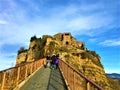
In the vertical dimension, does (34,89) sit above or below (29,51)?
below

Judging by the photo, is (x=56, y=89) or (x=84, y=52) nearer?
(x=56, y=89)

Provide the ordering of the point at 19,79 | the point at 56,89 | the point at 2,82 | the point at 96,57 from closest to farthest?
the point at 2,82
the point at 56,89
the point at 19,79
the point at 96,57

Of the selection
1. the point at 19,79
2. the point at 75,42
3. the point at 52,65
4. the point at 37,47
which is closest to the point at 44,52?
the point at 37,47

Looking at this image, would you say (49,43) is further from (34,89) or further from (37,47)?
(34,89)

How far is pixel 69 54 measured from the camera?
79.3m

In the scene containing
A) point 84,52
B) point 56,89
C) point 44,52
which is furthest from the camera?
point 84,52

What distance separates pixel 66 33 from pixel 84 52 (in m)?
12.7

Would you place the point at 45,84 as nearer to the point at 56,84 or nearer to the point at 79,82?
the point at 56,84

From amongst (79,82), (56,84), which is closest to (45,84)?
(56,84)

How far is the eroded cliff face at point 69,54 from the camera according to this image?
78.4 m

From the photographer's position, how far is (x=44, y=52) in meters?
78.0

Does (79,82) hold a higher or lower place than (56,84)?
higher

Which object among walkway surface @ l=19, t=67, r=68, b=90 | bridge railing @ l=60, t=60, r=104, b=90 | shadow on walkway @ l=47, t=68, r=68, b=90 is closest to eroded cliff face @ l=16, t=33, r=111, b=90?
walkway surface @ l=19, t=67, r=68, b=90

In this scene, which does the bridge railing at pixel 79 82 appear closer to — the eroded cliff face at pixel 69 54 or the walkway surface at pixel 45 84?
the walkway surface at pixel 45 84
